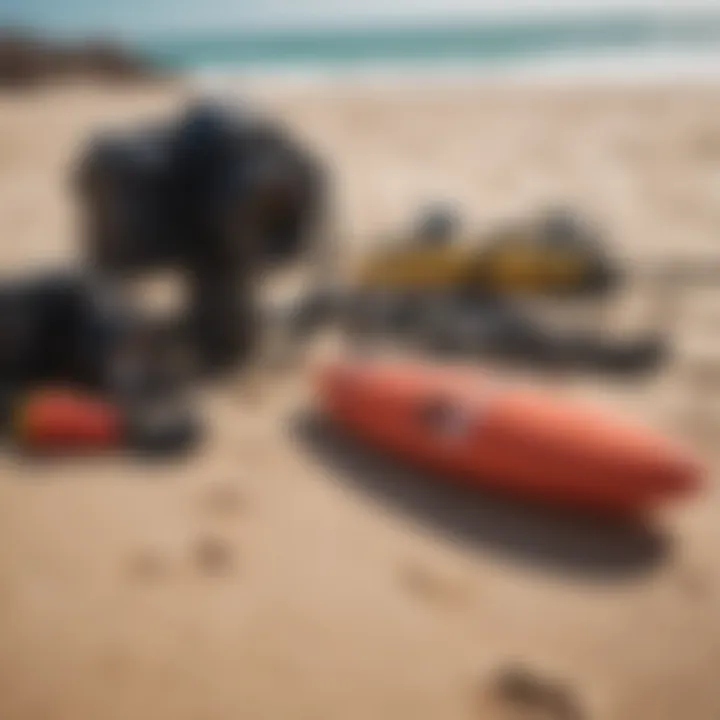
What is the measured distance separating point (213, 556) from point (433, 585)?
37cm

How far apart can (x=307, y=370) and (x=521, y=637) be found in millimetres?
1082

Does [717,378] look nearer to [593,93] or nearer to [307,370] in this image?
[307,370]

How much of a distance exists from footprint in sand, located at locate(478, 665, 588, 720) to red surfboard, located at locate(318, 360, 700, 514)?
1.27 ft

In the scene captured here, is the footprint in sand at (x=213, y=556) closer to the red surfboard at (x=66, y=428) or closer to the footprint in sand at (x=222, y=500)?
the footprint in sand at (x=222, y=500)

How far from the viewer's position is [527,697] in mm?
1240

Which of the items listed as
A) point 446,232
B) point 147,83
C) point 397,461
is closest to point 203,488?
point 397,461

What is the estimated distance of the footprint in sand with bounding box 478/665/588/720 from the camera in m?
1.21

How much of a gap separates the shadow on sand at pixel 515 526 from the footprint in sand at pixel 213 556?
30 cm

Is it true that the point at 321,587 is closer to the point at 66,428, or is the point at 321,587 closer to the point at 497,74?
the point at 66,428

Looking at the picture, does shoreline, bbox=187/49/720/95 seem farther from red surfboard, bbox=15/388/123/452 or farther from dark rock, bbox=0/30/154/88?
red surfboard, bbox=15/388/123/452

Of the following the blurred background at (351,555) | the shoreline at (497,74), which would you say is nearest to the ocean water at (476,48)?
the shoreline at (497,74)

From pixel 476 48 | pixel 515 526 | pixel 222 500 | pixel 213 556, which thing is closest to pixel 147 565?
pixel 213 556

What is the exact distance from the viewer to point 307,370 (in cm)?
229

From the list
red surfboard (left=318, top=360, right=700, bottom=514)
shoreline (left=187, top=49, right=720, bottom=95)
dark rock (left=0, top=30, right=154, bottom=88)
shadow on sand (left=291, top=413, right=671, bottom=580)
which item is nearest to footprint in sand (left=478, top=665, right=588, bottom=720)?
shadow on sand (left=291, top=413, right=671, bottom=580)
